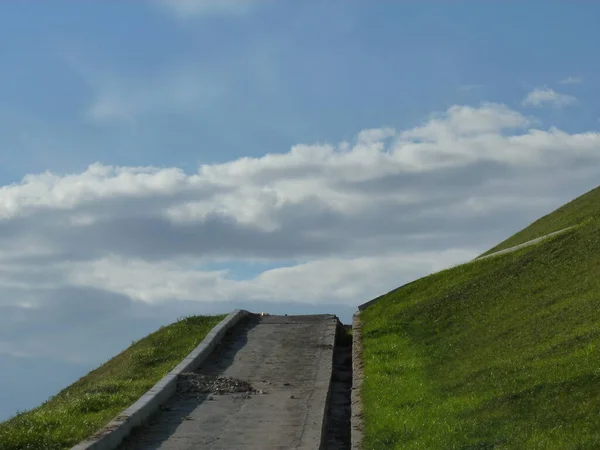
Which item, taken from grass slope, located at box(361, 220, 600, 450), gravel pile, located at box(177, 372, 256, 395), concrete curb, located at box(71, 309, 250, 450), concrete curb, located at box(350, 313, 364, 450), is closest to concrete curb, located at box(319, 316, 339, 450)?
concrete curb, located at box(350, 313, 364, 450)

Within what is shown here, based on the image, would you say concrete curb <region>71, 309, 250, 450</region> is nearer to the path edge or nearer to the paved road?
the paved road

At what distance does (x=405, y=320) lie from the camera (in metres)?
21.8

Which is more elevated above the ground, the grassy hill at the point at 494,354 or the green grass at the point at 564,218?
the green grass at the point at 564,218

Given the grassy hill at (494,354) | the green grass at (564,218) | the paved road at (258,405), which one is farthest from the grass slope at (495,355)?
the green grass at (564,218)

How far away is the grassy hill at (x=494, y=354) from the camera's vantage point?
1047cm

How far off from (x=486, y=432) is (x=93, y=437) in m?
4.87

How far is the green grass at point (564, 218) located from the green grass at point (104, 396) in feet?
35.1

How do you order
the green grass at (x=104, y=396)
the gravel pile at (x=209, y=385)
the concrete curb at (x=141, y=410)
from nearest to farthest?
the concrete curb at (x=141, y=410) < the green grass at (x=104, y=396) < the gravel pile at (x=209, y=385)

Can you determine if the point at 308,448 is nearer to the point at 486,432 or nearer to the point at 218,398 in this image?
the point at 486,432

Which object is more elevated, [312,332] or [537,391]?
[312,332]

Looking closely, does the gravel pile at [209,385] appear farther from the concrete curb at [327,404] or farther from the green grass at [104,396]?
the concrete curb at [327,404]

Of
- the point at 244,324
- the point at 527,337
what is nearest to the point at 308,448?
the point at 527,337

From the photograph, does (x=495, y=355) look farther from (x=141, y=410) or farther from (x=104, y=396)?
(x=104, y=396)

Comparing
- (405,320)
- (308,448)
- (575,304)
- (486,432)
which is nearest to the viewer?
(486,432)
